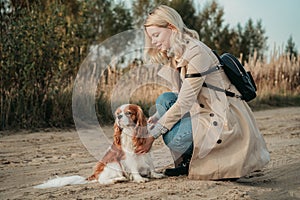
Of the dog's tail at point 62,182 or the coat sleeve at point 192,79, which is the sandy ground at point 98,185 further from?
the coat sleeve at point 192,79

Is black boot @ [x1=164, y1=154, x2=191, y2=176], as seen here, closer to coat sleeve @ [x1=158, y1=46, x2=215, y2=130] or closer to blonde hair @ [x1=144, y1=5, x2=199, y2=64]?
coat sleeve @ [x1=158, y1=46, x2=215, y2=130]

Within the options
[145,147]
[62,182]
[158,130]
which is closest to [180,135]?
[158,130]

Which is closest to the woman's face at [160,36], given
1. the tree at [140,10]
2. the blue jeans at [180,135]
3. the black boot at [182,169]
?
the blue jeans at [180,135]

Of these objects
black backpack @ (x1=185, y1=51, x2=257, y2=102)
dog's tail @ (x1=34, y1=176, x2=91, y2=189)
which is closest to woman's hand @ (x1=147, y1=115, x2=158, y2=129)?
black backpack @ (x1=185, y1=51, x2=257, y2=102)

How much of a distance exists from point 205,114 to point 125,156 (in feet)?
2.42

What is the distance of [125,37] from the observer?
16.8 feet

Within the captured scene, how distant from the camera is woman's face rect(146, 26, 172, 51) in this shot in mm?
4039

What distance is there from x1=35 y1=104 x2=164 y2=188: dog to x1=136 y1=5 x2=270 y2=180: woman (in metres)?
0.09

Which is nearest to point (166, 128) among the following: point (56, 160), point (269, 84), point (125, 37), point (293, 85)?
point (125, 37)

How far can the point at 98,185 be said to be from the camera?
4.15m

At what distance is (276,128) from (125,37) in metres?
4.56

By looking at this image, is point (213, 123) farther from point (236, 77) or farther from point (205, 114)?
point (236, 77)

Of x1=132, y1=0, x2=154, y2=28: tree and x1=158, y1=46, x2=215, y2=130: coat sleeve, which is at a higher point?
x1=132, y1=0, x2=154, y2=28: tree

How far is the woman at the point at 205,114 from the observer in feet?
13.1
